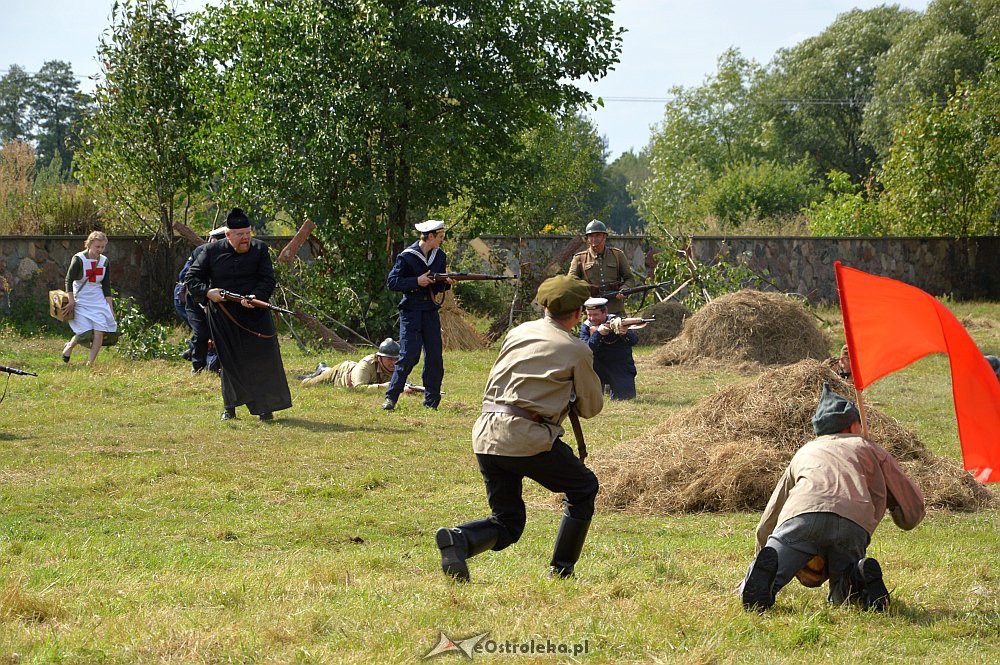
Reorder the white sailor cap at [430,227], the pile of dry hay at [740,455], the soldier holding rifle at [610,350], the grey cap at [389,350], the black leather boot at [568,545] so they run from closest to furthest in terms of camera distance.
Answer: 1. the black leather boot at [568,545]
2. the pile of dry hay at [740,455]
3. the white sailor cap at [430,227]
4. the soldier holding rifle at [610,350]
5. the grey cap at [389,350]

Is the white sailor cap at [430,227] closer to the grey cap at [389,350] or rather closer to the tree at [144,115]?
the grey cap at [389,350]

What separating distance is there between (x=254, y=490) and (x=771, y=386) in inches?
159

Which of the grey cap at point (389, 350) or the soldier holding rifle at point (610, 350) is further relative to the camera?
the grey cap at point (389, 350)

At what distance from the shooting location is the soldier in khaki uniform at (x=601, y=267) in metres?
14.2

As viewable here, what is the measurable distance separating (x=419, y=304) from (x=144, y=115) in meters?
11.4

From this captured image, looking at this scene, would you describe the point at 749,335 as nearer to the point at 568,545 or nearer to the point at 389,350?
the point at 389,350

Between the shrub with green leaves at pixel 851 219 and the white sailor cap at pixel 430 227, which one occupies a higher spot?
the shrub with green leaves at pixel 851 219

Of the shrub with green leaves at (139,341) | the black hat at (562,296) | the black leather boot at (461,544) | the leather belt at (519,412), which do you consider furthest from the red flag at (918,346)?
the shrub with green leaves at (139,341)

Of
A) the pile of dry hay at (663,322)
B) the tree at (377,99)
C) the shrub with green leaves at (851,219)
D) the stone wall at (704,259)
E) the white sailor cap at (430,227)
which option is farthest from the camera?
the shrub with green leaves at (851,219)

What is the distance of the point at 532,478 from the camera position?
18.2 feet

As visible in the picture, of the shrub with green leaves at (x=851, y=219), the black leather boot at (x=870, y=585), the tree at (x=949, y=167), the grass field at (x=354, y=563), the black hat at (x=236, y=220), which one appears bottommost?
the grass field at (x=354, y=563)

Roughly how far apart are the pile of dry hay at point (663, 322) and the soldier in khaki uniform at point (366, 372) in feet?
23.3

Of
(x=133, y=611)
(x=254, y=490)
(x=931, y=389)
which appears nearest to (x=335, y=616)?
(x=133, y=611)

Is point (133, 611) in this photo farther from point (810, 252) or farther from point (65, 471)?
point (810, 252)
